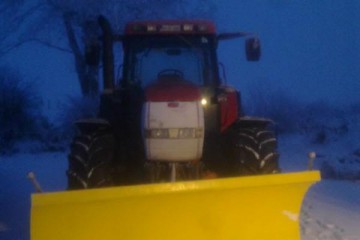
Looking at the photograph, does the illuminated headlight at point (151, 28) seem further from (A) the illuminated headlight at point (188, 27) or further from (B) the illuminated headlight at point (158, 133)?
(B) the illuminated headlight at point (158, 133)

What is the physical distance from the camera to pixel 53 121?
62.3 ft

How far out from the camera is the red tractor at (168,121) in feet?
15.1

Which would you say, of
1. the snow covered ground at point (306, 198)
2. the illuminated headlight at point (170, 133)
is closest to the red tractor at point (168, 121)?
the illuminated headlight at point (170, 133)

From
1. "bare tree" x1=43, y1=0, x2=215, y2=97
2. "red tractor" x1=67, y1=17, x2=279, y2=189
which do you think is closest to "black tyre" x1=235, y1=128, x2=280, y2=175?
"red tractor" x1=67, y1=17, x2=279, y2=189

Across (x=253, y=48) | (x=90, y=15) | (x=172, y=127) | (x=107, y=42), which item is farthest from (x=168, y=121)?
(x=90, y=15)

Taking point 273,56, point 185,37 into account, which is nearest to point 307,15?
point 273,56

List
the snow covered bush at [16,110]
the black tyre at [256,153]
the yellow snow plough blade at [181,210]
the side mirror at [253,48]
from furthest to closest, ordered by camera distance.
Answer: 1. the snow covered bush at [16,110]
2. the side mirror at [253,48]
3. the black tyre at [256,153]
4. the yellow snow plough blade at [181,210]

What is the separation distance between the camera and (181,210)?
381 cm

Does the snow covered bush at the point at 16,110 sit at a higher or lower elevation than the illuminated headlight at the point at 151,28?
lower

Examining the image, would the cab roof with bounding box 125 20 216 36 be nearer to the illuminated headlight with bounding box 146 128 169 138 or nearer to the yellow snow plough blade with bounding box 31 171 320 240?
the illuminated headlight with bounding box 146 128 169 138

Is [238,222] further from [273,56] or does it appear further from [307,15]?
[307,15]

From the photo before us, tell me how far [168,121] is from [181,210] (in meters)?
1.00

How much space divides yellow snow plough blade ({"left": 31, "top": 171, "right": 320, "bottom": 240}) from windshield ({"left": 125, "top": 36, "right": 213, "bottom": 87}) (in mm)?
2323

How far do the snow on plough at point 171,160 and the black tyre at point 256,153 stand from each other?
0.03 feet
